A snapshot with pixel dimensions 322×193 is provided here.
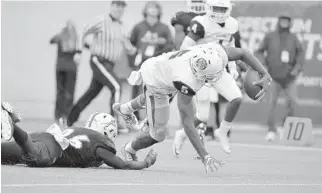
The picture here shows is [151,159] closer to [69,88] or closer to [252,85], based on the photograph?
[252,85]

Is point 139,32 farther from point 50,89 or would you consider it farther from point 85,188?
point 85,188

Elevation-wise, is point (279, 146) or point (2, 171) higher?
point (2, 171)

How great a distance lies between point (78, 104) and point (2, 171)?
23.9ft

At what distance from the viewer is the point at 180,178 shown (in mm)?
8742

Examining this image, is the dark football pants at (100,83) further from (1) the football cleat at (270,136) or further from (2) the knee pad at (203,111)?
(2) the knee pad at (203,111)

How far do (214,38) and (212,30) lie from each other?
9 centimetres

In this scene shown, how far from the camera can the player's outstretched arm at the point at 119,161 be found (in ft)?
29.0

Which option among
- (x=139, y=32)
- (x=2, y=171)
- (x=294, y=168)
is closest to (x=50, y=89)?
(x=139, y=32)

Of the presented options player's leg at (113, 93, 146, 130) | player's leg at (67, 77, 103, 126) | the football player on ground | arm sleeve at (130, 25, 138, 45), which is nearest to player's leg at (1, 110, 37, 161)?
the football player on ground

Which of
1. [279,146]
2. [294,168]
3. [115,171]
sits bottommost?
[279,146]

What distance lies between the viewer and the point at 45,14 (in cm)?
2022

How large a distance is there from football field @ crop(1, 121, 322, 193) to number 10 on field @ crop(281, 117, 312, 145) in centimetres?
261

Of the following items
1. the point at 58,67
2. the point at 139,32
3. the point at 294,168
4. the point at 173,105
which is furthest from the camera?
the point at 173,105

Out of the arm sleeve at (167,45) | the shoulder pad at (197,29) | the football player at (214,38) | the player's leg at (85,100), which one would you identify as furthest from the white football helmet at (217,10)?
the arm sleeve at (167,45)
